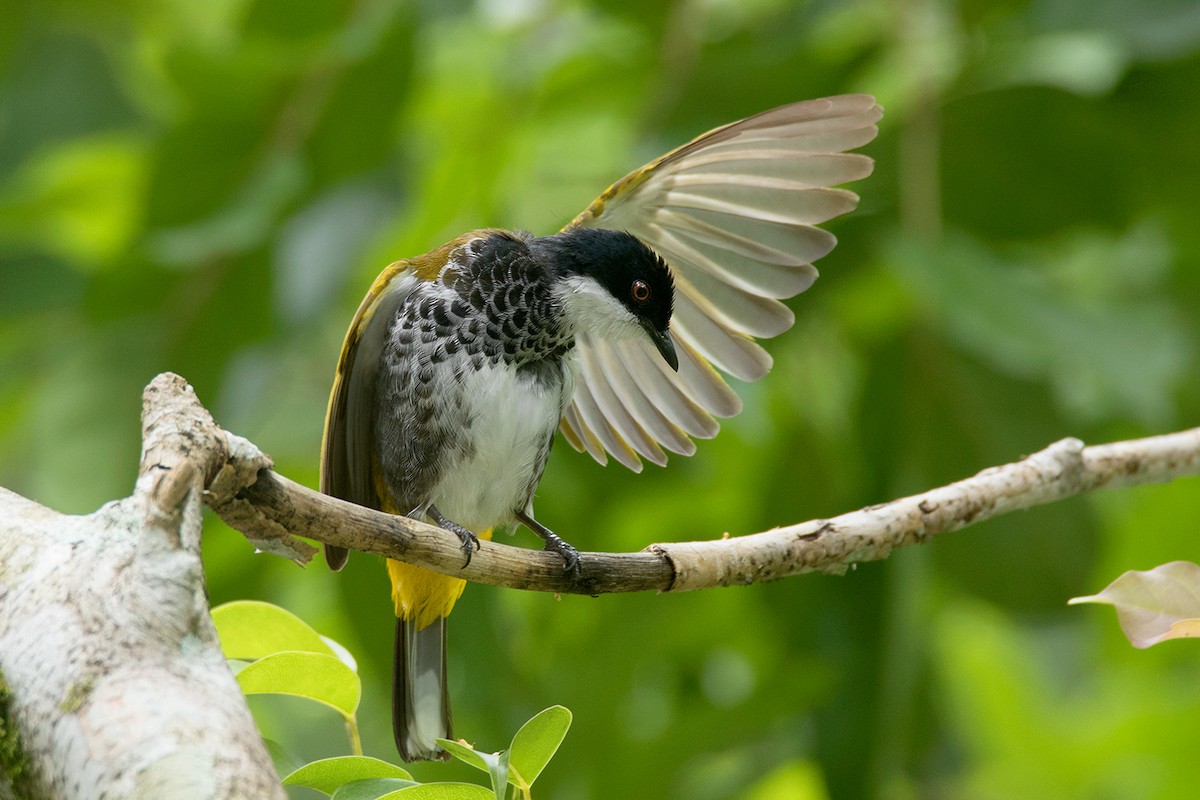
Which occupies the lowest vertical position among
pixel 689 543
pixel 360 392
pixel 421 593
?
pixel 689 543

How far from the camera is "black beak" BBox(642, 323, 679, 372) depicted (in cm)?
276

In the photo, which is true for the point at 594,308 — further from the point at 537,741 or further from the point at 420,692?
the point at 537,741

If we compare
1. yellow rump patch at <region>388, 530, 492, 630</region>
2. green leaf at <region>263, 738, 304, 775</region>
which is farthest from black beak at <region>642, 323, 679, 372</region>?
green leaf at <region>263, 738, 304, 775</region>

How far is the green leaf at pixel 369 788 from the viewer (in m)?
1.47

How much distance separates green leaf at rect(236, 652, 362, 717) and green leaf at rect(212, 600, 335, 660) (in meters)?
0.09

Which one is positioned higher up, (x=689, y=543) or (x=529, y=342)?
(x=529, y=342)

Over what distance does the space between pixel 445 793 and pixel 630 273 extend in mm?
1539

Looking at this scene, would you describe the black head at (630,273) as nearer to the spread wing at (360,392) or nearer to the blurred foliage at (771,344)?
the spread wing at (360,392)

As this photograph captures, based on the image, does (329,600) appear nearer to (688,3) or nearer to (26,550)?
(688,3)

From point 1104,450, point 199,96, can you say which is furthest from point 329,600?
point 1104,450

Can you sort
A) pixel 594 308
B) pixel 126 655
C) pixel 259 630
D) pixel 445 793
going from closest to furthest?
pixel 126 655
pixel 445 793
pixel 259 630
pixel 594 308

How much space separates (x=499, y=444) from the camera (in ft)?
8.98

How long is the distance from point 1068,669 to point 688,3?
113 inches

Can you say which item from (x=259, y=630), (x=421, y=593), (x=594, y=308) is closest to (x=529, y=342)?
(x=594, y=308)
